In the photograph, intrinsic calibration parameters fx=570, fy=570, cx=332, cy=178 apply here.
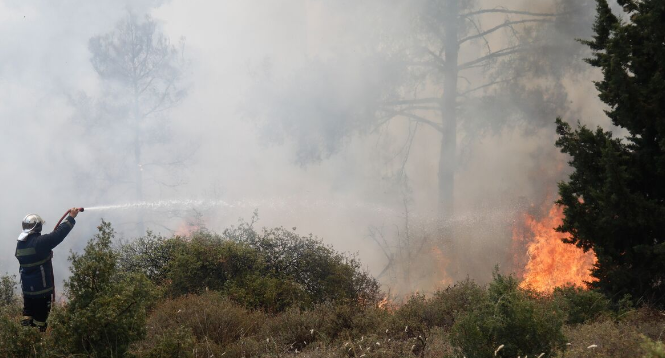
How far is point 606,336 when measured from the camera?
5.56m

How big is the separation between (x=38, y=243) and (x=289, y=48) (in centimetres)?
1264

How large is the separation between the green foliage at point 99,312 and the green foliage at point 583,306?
17.5 feet

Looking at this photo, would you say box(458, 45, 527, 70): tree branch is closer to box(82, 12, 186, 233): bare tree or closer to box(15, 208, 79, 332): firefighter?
box(82, 12, 186, 233): bare tree

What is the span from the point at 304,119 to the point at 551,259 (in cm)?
850

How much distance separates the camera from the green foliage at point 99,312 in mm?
4996

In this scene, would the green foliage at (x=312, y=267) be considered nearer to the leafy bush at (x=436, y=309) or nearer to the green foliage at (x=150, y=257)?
the green foliage at (x=150, y=257)

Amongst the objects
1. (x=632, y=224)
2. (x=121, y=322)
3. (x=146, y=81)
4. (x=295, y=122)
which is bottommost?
(x=121, y=322)

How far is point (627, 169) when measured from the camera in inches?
326

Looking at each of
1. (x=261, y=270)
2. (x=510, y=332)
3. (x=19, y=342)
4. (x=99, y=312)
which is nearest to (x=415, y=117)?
(x=261, y=270)

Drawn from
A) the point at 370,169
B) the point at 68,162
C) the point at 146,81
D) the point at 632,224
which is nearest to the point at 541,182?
the point at 370,169

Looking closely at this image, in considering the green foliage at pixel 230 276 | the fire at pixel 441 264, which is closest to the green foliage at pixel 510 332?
the green foliage at pixel 230 276

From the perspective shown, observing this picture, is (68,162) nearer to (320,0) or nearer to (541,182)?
(320,0)

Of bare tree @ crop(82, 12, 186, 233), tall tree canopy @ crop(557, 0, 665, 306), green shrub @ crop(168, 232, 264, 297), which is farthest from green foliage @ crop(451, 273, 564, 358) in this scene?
bare tree @ crop(82, 12, 186, 233)

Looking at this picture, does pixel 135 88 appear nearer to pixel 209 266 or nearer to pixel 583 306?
pixel 209 266
